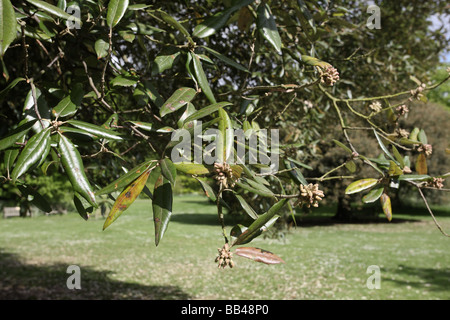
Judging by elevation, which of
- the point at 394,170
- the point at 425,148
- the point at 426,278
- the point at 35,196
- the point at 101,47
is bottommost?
the point at 426,278

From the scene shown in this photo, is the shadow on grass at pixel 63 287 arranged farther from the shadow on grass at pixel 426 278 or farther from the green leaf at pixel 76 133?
the green leaf at pixel 76 133

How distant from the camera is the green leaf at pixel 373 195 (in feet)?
4.71

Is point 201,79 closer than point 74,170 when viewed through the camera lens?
No

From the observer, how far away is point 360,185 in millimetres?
1462

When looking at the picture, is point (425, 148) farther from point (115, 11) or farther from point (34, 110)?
point (34, 110)

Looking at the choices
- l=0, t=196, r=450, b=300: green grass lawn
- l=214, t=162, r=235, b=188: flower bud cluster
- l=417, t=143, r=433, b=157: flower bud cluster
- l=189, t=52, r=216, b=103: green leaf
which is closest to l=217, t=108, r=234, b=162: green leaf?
l=214, t=162, r=235, b=188: flower bud cluster

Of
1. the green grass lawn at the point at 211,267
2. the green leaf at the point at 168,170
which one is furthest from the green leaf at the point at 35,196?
the green grass lawn at the point at 211,267

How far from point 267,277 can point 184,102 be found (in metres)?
8.00

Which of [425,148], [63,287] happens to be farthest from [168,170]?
[63,287]

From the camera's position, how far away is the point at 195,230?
18.6 m

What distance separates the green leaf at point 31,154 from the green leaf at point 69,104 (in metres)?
0.19

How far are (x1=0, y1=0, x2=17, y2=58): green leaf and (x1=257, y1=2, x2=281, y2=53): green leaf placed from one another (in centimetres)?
72

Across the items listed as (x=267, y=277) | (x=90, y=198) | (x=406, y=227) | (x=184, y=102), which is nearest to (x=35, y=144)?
(x=90, y=198)

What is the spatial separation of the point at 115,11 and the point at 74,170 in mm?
534
